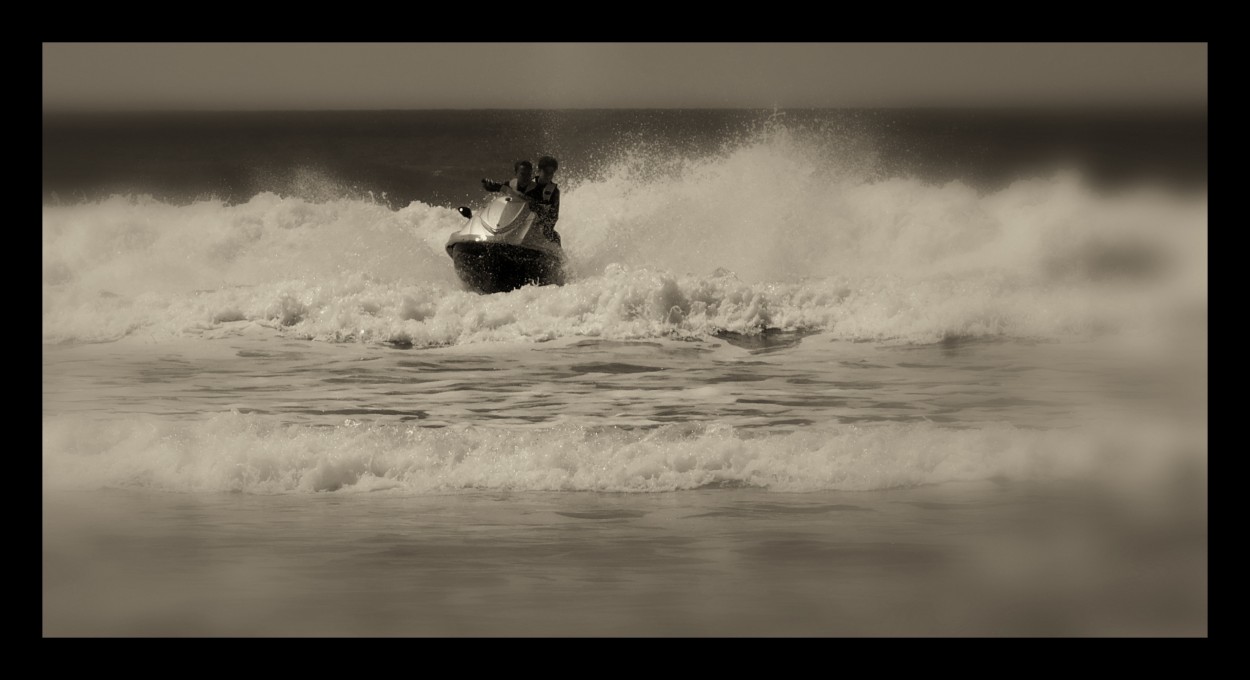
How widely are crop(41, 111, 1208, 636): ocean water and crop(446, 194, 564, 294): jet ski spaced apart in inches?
9.9

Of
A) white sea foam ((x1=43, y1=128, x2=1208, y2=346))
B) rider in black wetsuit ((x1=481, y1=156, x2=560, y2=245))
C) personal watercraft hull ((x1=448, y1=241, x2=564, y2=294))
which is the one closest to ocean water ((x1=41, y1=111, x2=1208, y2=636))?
white sea foam ((x1=43, y1=128, x2=1208, y2=346))

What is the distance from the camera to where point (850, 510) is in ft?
22.7

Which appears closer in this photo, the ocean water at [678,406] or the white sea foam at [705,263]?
the ocean water at [678,406]

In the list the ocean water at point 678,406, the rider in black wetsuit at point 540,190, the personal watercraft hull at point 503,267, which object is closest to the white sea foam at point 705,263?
the ocean water at point 678,406

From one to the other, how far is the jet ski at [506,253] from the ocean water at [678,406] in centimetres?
25

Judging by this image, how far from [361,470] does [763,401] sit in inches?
108

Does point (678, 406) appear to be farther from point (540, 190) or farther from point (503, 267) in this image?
point (540, 190)

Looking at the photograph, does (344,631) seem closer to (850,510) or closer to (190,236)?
(850,510)

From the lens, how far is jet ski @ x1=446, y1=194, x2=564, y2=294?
11234 mm

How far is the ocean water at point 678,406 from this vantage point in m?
6.19

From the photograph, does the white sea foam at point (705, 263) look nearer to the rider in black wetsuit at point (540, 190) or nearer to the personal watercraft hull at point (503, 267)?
the personal watercraft hull at point (503, 267)

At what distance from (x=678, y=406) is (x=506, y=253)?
10.2 ft

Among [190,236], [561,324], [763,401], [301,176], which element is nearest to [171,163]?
[301,176]

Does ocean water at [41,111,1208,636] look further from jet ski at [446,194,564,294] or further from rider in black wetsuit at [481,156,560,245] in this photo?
rider in black wetsuit at [481,156,560,245]
